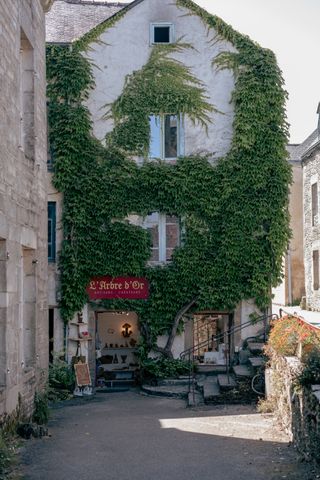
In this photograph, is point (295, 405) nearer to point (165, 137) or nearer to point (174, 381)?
point (174, 381)

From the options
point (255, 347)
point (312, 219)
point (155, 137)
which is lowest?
point (255, 347)

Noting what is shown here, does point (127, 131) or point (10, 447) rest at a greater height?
point (127, 131)

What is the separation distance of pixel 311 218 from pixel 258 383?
1328 cm

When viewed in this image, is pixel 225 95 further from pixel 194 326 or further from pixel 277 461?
pixel 277 461

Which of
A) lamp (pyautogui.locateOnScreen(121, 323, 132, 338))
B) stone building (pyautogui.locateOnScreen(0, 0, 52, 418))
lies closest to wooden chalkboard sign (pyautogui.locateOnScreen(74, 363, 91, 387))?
lamp (pyautogui.locateOnScreen(121, 323, 132, 338))

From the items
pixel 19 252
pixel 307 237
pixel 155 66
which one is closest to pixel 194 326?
pixel 155 66

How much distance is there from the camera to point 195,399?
15812 millimetres

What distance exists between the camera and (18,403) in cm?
1104

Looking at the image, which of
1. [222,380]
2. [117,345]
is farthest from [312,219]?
[222,380]

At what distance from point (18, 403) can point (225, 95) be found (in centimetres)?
1125

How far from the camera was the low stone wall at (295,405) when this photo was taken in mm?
9094

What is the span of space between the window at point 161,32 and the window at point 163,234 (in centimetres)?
475

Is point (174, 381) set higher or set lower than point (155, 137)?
lower

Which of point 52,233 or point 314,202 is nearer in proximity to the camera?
point 52,233
